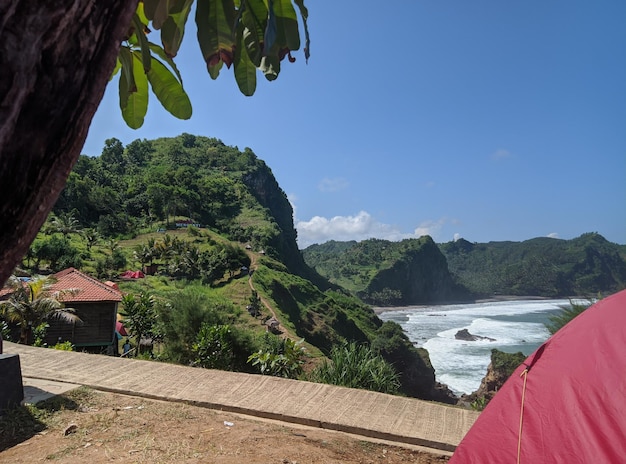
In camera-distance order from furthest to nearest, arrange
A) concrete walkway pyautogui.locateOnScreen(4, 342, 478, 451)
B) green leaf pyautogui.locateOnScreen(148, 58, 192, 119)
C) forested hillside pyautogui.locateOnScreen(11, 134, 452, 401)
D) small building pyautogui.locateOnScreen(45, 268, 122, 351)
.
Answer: small building pyautogui.locateOnScreen(45, 268, 122, 351), forested hillside pyautogui.locateOnScreen(11, 134, 452, 401), concrete walkway pyautogui.locateOnScreen(4, 342, 478, 451), green leaf pyautogui.locateOnScreen(148, 58, 192, 119)

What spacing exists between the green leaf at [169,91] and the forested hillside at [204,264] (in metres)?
4.56

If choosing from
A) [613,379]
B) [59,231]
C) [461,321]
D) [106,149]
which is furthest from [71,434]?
[106,149]

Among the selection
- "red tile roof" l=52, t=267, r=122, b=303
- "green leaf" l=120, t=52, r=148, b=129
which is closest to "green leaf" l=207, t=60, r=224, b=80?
"green leaf" l=120, t=52, r=148, b=129

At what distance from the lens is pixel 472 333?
51.5 meters

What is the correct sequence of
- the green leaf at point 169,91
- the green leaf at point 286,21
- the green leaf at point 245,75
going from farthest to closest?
the green leaf at point 245,75 → the green leaf at point 169,91 → the green leaf at point 286,21

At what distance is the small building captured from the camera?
16.9 m

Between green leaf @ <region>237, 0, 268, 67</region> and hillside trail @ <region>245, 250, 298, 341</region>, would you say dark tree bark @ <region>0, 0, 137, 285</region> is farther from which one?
hillside trail @ <region>245, 250, 298, 341</region>

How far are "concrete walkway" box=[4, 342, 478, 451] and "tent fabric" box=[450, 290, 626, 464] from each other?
107 cm

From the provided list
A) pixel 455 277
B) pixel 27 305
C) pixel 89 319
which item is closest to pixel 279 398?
pixel 27 305

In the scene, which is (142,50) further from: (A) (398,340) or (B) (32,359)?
(A) (398,340)

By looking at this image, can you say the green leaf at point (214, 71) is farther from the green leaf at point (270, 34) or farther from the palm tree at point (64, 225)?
the palm tree at point (64, 225)

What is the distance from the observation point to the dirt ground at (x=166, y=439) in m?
2.72

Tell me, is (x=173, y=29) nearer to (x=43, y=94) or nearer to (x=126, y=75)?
(x=126, y=75)

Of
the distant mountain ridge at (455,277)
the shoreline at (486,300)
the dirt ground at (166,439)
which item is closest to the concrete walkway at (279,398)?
the dirt ground at (166,439)
